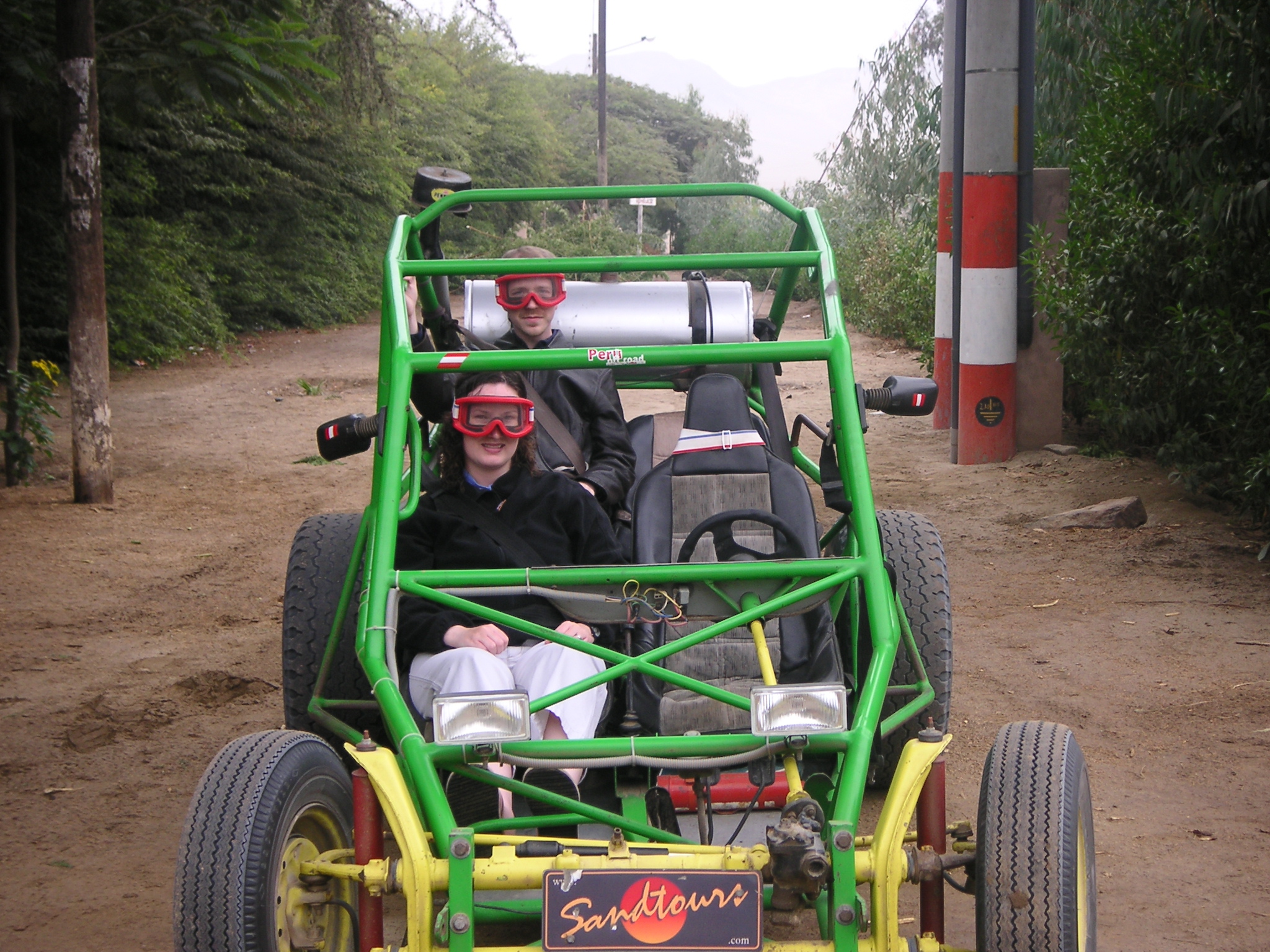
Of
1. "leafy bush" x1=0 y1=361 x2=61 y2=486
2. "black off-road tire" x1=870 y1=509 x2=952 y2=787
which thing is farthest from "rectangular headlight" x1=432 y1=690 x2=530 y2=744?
"leafy bush" x1=0 y1=361 x2=61 y2=486

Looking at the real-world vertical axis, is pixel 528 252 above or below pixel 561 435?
above

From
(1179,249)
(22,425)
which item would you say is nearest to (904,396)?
(1179,249)

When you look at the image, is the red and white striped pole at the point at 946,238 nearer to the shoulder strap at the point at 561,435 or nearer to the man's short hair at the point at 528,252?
the man's short hair at the point at 528,252

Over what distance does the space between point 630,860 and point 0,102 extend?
8.60m

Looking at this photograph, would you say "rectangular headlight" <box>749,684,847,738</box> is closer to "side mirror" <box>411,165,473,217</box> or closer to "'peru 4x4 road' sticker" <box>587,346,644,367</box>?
"'peru 4x4 road' sticker" <box>587,346,644,367</box>

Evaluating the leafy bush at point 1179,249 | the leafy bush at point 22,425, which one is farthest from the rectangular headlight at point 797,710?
the leafy bush at point 22,425

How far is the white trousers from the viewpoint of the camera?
2871 millimetres

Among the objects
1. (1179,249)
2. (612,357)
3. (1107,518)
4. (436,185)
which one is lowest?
(1107,518)

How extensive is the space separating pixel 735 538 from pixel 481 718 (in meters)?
1.25

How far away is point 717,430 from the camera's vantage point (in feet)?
11.9

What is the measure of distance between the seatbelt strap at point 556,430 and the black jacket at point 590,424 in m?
0.02

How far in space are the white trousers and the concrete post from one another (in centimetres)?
590

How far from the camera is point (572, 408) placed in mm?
4484

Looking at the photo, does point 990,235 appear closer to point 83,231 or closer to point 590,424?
point 590,424
